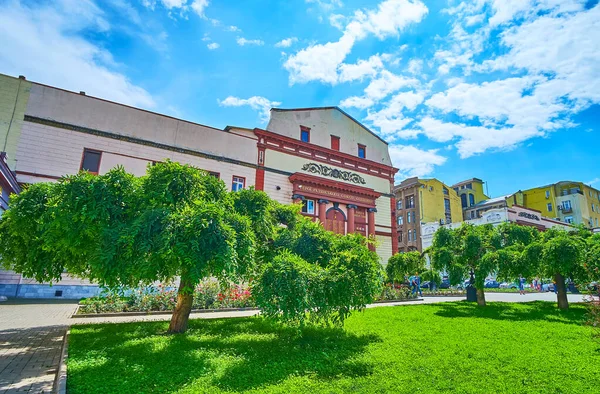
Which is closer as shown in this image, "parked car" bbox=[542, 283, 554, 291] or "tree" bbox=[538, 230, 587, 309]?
"tree" bbox=[538, 230, 587, 309]

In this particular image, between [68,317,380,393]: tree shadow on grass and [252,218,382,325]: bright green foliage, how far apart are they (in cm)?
84

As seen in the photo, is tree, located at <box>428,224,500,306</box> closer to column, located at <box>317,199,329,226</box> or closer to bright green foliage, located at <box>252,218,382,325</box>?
column, located at <box>317,199,329,226</box>

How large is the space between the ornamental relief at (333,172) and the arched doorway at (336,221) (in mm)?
3020

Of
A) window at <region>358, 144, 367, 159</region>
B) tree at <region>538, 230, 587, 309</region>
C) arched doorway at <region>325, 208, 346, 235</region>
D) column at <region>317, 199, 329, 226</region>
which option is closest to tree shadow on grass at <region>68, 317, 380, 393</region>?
tree at <region>538, 230, 587, 309</region>

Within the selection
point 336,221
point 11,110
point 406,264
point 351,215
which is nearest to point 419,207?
point 351,215

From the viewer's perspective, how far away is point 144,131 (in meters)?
20.7

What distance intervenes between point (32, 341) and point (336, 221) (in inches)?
839

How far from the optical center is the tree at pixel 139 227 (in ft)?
22.8

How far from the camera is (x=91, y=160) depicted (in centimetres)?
1908

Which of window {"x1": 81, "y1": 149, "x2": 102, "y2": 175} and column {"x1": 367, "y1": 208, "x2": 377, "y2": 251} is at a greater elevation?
window {"x1": 81, "y1": 149, "x2": 102, "y2": 175}

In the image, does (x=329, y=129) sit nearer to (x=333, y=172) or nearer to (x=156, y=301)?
(x=333, y=172)

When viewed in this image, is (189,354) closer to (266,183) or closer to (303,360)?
(303,360)

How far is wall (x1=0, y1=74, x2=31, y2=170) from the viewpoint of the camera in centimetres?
1695

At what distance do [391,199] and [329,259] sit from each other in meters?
23.4
